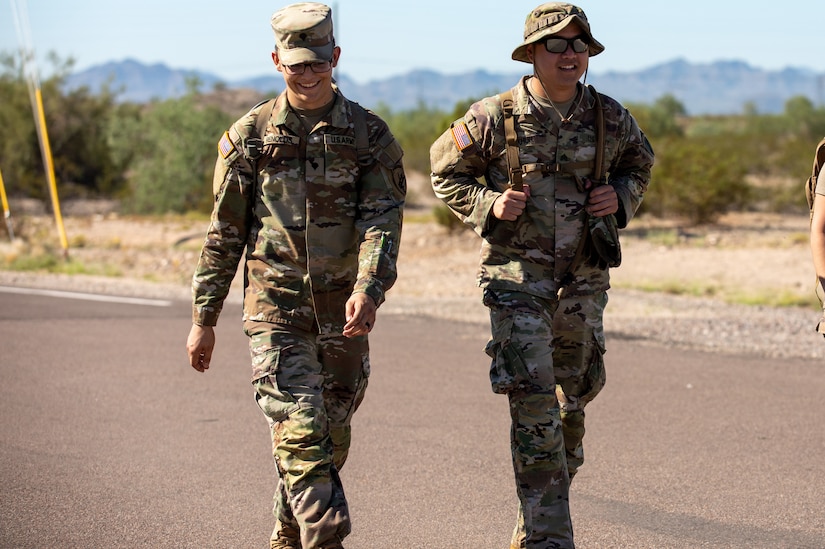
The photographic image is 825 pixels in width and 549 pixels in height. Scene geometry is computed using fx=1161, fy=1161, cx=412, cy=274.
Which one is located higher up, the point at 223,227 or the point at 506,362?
the point at 223,227

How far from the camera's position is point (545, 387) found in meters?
4.40

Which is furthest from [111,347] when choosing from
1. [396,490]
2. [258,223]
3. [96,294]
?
[258,223]

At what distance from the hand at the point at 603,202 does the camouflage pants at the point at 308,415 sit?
1050 millimetres

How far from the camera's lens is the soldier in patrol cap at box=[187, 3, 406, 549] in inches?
164

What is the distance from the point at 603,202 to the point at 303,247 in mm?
1207

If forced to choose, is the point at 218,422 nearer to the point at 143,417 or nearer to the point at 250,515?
the point at 143,417

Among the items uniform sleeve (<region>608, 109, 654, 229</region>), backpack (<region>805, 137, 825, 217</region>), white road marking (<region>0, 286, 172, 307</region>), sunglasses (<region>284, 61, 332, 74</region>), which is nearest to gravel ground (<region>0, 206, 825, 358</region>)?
white road marking (<region>0, 286, 172, 307</region>)

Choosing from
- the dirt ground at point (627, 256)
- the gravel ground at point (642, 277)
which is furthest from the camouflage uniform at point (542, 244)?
the dirt ground at point (627, 256)

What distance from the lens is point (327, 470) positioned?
13.2 feet

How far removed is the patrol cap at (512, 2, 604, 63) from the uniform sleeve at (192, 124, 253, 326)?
1229 millimetres

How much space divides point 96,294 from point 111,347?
354 cm

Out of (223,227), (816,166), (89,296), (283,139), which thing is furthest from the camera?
(89,296)

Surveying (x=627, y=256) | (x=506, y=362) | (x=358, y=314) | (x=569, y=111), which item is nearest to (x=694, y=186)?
(x=627, y=256)

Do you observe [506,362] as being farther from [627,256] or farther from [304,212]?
[627,256]
